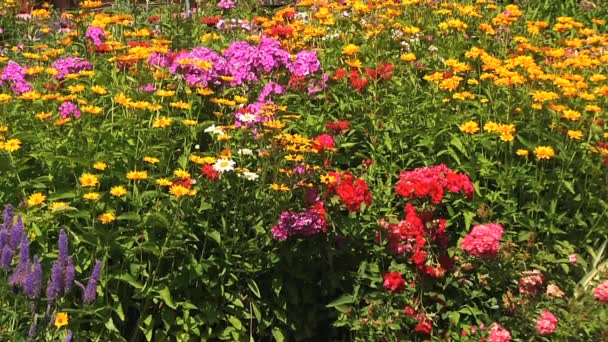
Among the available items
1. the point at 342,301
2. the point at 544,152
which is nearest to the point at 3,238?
the point at 342,301

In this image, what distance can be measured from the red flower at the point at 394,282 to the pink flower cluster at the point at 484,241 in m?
0.32

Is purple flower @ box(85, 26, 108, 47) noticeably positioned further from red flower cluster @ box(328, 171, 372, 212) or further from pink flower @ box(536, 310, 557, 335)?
pink flower @ box(536, 310, 557, 335)

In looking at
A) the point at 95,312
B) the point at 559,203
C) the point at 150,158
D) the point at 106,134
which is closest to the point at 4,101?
the point at 106,134

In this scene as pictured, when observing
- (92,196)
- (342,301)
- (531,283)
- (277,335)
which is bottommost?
(277,335)

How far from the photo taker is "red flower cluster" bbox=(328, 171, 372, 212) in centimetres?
314

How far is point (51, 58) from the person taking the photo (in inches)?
155

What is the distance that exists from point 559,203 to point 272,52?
1.66m

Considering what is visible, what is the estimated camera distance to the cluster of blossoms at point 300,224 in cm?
307

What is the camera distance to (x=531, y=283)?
10.9ft

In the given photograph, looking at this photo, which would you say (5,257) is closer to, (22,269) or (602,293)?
(22,269)

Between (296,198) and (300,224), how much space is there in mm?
254

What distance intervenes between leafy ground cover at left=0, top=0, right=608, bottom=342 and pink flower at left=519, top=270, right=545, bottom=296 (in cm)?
1

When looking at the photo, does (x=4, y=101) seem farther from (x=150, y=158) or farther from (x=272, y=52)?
(x=272, y=52)

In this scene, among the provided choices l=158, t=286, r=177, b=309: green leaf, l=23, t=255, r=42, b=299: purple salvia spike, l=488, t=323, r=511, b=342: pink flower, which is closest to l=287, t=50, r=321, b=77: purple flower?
l=158, t=286, r=177, b=309: green leaf
